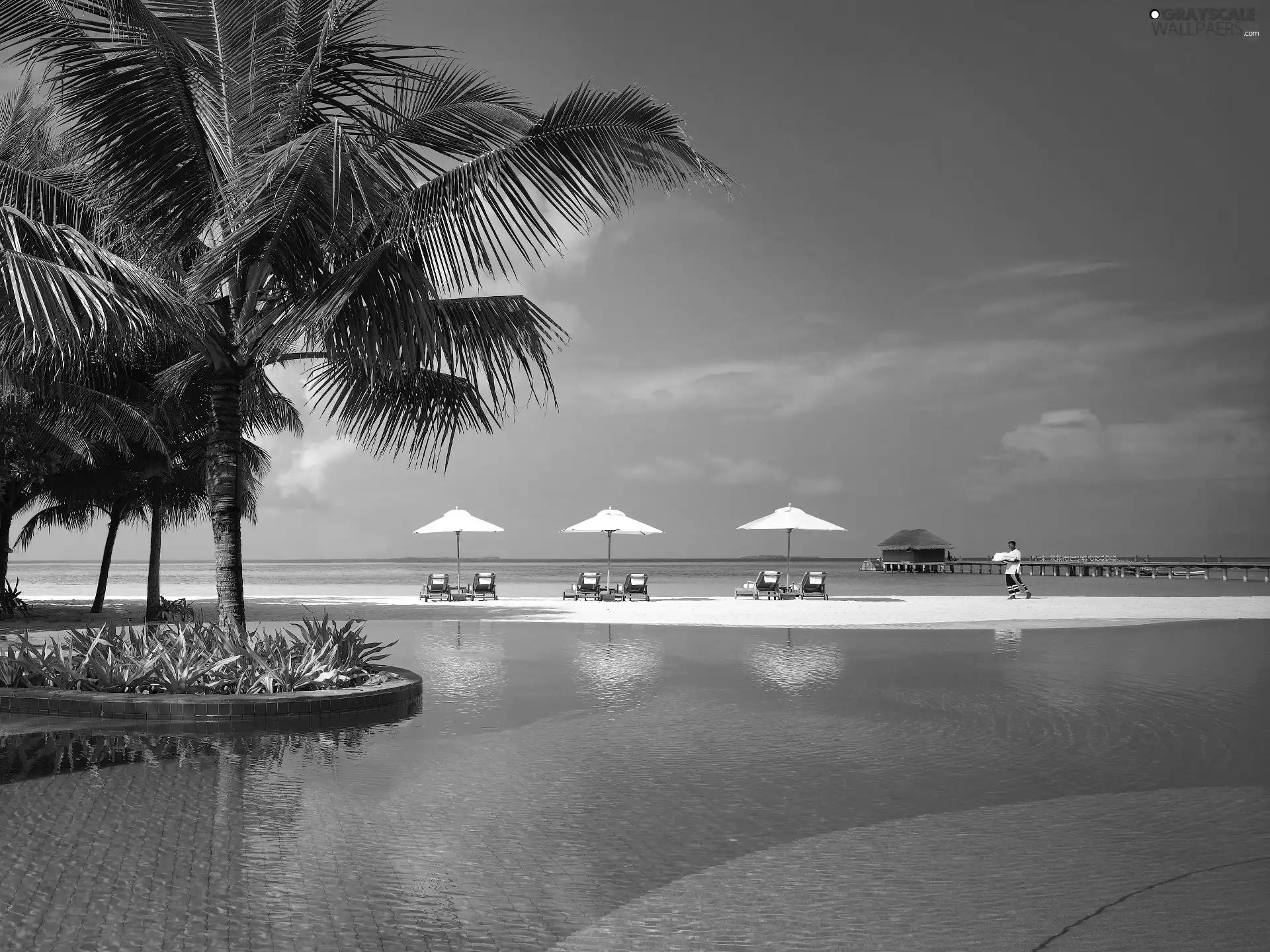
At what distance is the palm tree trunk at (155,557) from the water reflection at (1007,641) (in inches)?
572

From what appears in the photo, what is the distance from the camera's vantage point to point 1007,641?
15.4 metres

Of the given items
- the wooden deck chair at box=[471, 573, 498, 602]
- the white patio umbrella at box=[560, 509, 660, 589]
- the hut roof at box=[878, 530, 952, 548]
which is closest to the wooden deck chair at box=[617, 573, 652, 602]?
the white patio umbrella at box=[560, 509, 660, 589]

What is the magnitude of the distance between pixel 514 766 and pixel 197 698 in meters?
3.19

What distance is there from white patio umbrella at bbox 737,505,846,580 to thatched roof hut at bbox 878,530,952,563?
5444cm

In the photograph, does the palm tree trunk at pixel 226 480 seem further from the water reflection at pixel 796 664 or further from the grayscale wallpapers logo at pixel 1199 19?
the grayscale wallpapers logo at pixel 1199 19

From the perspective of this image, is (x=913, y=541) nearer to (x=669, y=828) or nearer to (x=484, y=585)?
(x=484, y=585)

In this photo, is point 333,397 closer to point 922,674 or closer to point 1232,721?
point 922,674

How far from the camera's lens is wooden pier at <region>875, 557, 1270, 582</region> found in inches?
2264

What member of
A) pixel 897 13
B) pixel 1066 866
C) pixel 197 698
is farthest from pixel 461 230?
pixel 897 13

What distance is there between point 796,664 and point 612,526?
1513cm

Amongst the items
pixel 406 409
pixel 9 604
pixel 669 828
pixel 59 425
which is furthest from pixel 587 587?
pixel 669 828

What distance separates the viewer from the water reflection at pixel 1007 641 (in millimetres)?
13875

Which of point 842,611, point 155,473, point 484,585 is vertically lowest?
point 842,611

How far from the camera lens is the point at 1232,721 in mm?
8336
